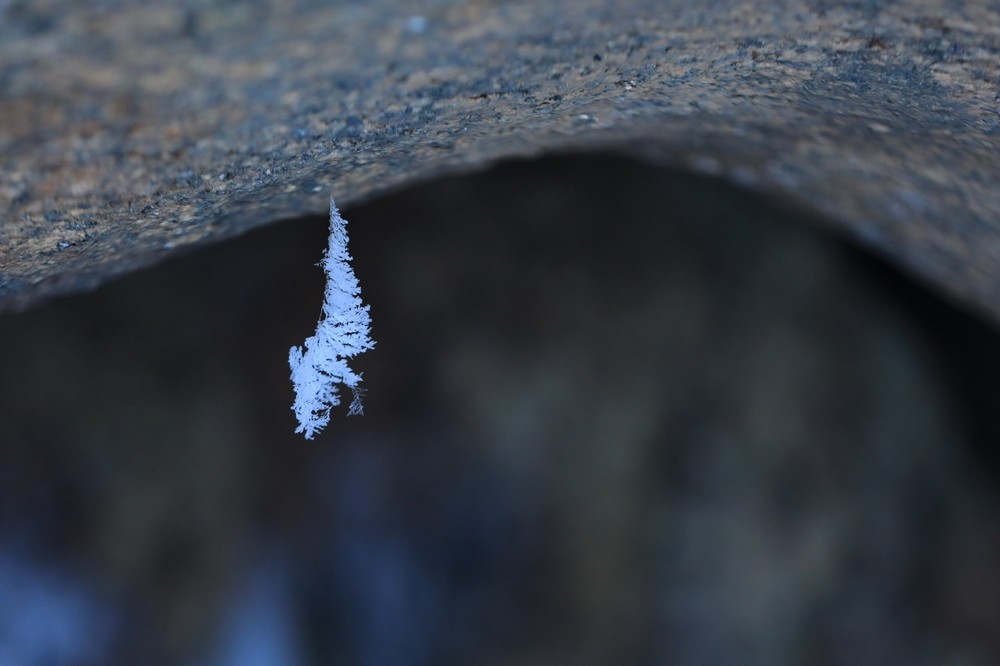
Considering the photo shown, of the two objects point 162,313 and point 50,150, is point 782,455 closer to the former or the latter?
point 162,313

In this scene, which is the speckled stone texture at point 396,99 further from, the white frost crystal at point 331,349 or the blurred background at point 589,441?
the blurred background at point 589,441

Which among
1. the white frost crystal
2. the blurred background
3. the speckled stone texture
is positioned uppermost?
the speckled stone texture

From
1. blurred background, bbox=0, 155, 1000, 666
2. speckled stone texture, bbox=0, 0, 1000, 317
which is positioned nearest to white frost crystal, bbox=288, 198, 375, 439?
speckled stone texture, bbox=0, 0, 1000, 317

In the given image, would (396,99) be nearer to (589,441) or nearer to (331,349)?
(331,349)

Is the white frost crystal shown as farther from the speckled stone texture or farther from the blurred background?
the blurred background

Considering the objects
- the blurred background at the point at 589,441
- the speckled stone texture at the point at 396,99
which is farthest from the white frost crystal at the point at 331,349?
the blurred background at the point at 589,441

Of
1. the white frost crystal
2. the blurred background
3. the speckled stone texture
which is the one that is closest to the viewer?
the speckled stone texture

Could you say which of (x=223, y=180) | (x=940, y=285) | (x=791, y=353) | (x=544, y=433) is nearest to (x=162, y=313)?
(x=544, y=433)
